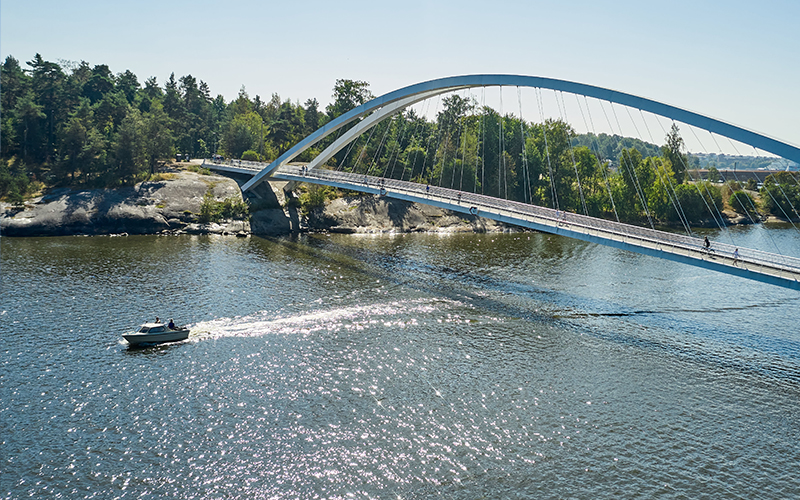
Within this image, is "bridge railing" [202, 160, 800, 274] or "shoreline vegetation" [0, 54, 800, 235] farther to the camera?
"shoreline vegetation" [0, 54, 800, 235]

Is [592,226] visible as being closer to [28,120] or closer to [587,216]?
[587,216]

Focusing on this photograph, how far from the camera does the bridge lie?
2908cm

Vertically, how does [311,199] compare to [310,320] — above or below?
above

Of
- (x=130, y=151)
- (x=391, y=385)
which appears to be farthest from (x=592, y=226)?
(x=130, y=151)

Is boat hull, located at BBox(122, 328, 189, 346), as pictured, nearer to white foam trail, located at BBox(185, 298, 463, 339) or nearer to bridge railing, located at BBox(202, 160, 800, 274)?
white foam trail, located at BBox(185, 298, 463, 339)

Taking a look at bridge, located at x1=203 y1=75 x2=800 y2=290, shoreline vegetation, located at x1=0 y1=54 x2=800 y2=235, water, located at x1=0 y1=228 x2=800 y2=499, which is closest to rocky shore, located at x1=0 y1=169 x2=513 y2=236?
shoreline vegetation, located at x1=0 y1=54 x2=800 y2=235

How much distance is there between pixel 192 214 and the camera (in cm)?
5856

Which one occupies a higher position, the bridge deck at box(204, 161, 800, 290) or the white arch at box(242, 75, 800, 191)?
the white arch at box(242, 75, 800, 191)

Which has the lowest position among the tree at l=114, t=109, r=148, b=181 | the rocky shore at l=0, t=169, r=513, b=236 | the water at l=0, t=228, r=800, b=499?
the water at l=0, t=228, r=800, b=499

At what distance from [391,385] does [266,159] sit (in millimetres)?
69222

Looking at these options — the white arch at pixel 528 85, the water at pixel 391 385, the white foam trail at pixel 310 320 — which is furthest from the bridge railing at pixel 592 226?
the white foam trail at pixel 310 320

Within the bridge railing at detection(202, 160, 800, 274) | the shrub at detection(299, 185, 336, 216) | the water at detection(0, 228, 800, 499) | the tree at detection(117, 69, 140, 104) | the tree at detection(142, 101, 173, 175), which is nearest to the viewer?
the water at detection(0, 228, 800, 499)

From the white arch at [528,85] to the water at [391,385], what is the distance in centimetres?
1154

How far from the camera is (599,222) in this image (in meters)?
36.7
